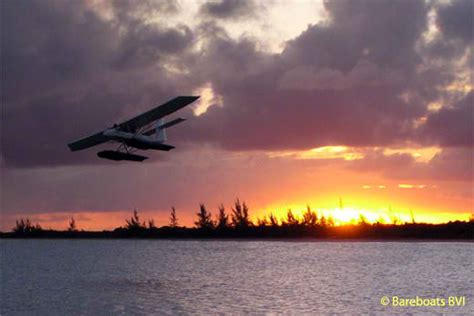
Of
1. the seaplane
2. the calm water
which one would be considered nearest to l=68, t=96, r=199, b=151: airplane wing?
the seaplane

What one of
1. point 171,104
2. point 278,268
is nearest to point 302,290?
point 171,104

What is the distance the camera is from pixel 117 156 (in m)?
44.0

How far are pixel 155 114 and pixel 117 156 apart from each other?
16.1 ft

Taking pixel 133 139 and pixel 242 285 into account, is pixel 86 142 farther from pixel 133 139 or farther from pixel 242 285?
pixel 242 285

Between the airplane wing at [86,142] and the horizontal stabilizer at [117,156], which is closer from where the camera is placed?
the horizontal stabilizer at [117,156]

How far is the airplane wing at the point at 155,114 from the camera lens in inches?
1796

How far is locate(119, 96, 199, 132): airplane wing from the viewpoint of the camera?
45625 millimetres

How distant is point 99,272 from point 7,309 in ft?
109

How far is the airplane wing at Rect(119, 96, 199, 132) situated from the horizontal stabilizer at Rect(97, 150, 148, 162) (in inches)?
139

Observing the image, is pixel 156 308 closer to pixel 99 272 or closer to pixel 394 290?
pixel 394 290

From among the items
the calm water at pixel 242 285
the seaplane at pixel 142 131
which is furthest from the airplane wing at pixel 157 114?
the calm water at pixel 242 285

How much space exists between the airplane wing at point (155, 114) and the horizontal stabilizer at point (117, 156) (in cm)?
353

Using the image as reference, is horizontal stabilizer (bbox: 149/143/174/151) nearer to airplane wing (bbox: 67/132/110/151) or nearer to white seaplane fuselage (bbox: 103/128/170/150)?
white seaplane fuselage (bbox: 103/128/170/150)

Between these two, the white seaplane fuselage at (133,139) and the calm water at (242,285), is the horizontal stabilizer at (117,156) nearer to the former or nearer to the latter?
the white seaplane fuselage at (133,139)
